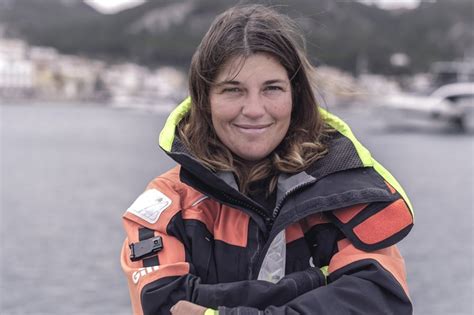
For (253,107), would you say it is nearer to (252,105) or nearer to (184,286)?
(252,105)

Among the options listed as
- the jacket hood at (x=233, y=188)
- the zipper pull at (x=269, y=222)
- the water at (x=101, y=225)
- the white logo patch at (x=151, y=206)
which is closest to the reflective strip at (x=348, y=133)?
the jacket hood at (x=233, y=188)

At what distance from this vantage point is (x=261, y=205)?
1684 mm

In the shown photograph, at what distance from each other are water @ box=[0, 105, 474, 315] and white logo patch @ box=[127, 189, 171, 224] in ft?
23.9

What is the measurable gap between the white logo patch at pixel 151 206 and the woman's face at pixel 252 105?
21cm

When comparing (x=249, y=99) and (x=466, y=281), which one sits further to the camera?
(x=466, y=281)

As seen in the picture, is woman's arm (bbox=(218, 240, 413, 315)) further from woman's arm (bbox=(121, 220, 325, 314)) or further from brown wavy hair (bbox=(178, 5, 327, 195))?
brown wavy hair (bbox=(178, 5, 327, 195))

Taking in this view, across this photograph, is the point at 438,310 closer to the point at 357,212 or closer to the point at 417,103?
the point at 357,212

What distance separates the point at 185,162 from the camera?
1.65m

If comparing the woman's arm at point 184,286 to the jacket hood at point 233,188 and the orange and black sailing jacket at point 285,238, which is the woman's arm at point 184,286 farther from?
the jacket hood at point 233,188

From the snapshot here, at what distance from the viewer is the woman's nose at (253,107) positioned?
1686mm

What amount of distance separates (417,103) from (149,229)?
3788cm

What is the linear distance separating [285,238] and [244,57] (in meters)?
0.43

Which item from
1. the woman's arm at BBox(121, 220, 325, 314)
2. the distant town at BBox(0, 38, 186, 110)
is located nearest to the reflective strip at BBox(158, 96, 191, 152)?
the woman's arm at BBox(121, 220, 325, 314)

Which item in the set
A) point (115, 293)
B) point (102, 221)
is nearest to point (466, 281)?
point (115, 293)
